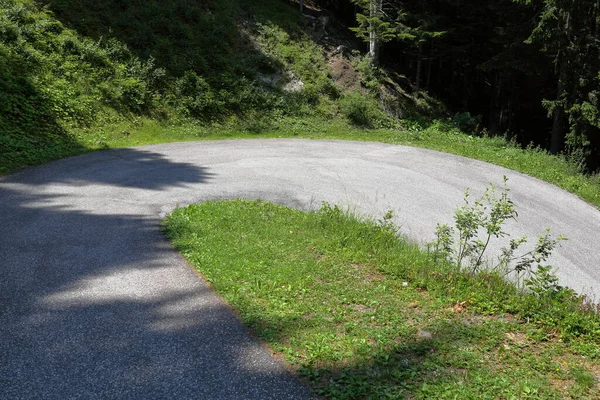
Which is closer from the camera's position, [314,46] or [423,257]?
[423,257]

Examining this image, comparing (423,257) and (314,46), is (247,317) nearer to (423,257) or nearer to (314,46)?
(423,257)

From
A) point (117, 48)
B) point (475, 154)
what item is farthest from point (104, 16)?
point (475, 154)

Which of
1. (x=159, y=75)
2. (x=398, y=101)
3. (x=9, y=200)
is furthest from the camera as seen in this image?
(x=398, y=101)

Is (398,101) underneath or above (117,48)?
underneath

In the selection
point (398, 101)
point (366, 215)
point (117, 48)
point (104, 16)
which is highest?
point (104, 16)

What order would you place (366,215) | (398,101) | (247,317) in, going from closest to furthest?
(247,317) < (366,215) < (398,101)

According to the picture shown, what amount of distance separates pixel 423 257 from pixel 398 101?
1832cm

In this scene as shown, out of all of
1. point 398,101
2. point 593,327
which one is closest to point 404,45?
point 398,101

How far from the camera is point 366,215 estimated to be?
976cm

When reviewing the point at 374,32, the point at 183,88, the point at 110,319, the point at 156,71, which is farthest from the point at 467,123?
the point at 110,319

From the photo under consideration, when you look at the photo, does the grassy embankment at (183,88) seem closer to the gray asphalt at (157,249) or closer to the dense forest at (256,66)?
the dense forest at (256,66)

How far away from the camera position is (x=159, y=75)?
18.5 meters

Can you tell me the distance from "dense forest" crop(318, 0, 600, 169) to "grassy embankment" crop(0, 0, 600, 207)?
279 centimetres

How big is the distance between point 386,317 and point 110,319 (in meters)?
2.83
